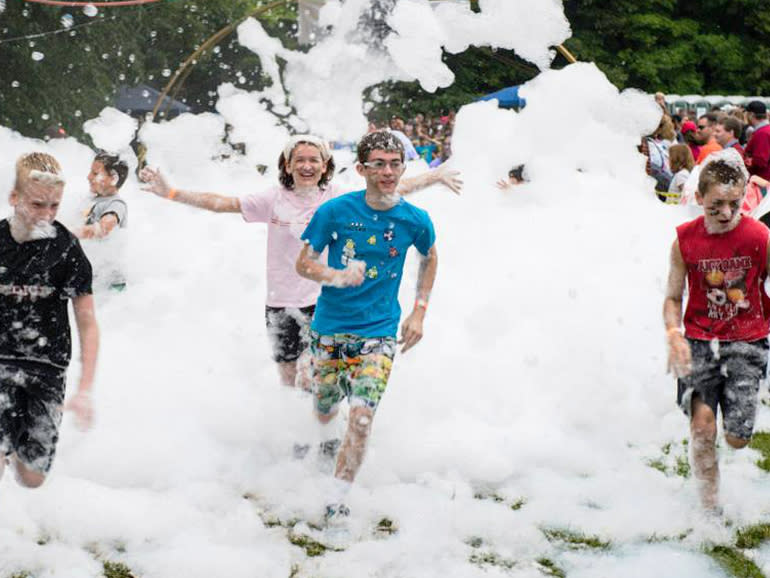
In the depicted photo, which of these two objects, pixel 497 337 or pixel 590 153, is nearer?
pixel 497 337

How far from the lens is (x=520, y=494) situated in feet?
16.5

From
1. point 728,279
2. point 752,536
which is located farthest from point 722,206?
point 752,536

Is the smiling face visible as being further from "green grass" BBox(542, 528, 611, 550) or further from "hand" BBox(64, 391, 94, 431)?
"green grass" BBox(542, 528, 611, 550)

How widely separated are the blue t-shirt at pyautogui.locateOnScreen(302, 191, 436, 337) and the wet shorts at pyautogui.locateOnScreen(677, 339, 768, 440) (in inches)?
50.0

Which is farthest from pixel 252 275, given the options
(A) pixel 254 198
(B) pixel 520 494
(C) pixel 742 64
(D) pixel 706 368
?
(C) pixel 742 64

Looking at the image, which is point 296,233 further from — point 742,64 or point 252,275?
point 742,64

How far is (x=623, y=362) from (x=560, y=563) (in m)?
2.89

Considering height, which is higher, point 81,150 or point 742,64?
point 742,64

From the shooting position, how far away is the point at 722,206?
424 centimetres

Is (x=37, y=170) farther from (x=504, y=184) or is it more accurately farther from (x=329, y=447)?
(x=504, y=184)

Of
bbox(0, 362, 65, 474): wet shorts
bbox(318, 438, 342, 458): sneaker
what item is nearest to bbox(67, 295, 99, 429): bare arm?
bbox(0, 362, 65, 474): wet shorts

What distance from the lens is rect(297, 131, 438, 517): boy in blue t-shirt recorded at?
4.41 metres

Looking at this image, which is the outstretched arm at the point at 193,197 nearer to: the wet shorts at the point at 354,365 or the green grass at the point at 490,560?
the wet shorts at the point at 354,365

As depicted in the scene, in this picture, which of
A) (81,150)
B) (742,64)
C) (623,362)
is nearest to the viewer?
(623,362)
